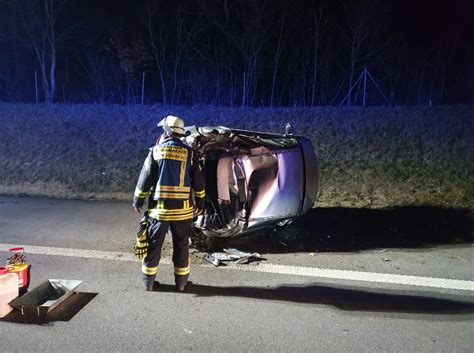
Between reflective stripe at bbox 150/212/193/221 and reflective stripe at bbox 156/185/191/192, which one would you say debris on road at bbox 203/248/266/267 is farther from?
reflective stripe at bbox 156/185/191/192

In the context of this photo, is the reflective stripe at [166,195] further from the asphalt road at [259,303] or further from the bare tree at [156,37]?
the bare tree at [156,37]

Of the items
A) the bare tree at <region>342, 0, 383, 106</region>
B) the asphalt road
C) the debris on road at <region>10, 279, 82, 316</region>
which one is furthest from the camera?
the bare tree at <region>342, 0, 383, 106</region>

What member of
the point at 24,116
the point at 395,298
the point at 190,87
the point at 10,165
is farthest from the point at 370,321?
the point at 190,87

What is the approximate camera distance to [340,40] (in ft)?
67.9

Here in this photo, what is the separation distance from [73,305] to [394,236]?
14.1 feet

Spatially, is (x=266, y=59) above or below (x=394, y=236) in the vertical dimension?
above

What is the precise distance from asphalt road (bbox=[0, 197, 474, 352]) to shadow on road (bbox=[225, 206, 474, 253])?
0.19m

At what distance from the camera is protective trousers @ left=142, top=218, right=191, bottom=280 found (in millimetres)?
4543

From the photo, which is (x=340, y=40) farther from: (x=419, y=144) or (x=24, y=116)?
(x=24, y=116)

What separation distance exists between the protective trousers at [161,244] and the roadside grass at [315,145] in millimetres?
4318

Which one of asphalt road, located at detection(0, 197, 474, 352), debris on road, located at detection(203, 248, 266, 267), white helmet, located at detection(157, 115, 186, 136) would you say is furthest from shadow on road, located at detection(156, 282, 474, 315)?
white helmet, located at detection(157, 115, 186, 136)

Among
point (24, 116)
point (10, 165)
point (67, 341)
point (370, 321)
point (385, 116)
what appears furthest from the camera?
point (24, 116)

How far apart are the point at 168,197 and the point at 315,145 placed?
7460 mm

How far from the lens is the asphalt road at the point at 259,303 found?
12.2 ft
